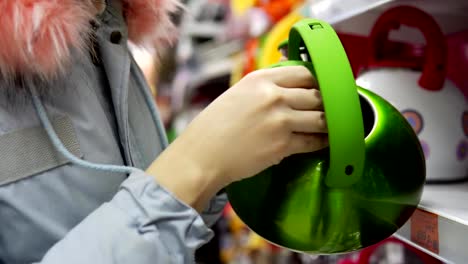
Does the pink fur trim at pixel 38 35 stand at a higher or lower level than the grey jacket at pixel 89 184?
higher

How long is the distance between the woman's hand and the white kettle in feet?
0.86

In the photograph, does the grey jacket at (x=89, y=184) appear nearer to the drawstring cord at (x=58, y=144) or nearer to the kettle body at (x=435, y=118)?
the drawstring cord at (x=58, y=144)

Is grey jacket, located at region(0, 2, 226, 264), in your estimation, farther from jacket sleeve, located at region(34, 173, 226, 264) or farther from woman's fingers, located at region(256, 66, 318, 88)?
woman's fingers, located at region(256, 66, 318, 88)

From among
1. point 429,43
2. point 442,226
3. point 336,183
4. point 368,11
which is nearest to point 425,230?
point 442,226

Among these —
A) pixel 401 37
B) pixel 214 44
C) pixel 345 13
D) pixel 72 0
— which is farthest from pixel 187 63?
pixel 72 0

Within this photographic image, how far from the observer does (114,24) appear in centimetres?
59

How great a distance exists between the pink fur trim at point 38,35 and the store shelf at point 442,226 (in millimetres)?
375

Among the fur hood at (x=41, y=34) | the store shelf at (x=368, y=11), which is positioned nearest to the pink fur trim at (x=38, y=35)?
the fur hood at (x=41, y=34)

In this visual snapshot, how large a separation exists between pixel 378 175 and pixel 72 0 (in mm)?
327

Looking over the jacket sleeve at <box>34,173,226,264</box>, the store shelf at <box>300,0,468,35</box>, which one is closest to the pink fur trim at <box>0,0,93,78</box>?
the jacket sleeve at <box>34,173,226,264</box>

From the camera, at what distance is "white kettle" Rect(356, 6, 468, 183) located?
0.64 m

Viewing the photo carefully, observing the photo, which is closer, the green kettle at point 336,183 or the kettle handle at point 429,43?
the green kettle at point 336,183

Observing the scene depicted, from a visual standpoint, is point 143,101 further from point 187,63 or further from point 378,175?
point 187,63

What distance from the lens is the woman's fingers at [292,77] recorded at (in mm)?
439
